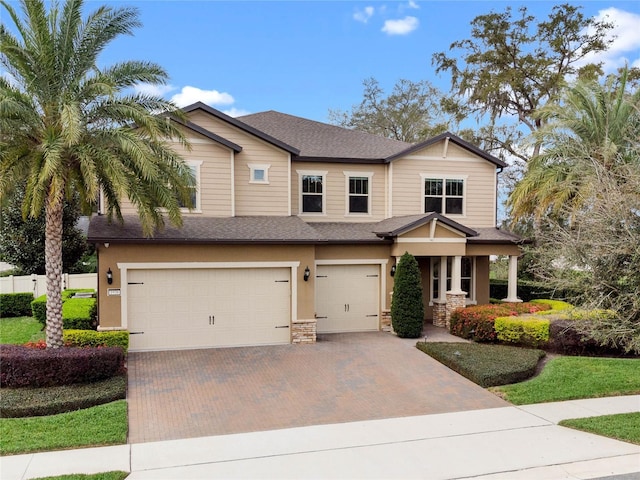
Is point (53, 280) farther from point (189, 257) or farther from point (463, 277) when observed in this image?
point (463, 277)

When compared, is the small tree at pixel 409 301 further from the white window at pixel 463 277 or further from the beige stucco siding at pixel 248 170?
the beige stucco siding at pixel 248 170

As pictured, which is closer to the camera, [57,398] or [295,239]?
[57,398]

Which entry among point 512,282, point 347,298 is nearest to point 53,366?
point 347,298

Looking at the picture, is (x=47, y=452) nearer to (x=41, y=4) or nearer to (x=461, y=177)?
(x=41, y=4)

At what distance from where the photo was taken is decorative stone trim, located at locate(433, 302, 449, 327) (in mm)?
16641

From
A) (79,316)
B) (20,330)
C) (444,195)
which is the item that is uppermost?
(444,195)

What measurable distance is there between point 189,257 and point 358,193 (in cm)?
685

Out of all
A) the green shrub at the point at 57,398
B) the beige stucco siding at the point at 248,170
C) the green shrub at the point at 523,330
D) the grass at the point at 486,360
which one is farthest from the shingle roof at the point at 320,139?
the green shrub at the point at 57,398

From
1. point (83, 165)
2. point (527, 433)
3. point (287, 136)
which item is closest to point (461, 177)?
point (287, 136)

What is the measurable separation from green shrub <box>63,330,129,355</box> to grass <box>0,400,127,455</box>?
12.1ft

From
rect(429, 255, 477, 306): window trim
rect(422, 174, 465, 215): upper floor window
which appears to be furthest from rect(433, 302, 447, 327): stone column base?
rect(422, 174, 465, 215): upper floor window

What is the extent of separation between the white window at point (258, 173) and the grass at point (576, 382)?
9391 millimetres

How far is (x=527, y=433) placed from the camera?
8.06 metres

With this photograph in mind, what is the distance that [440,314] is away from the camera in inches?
663
